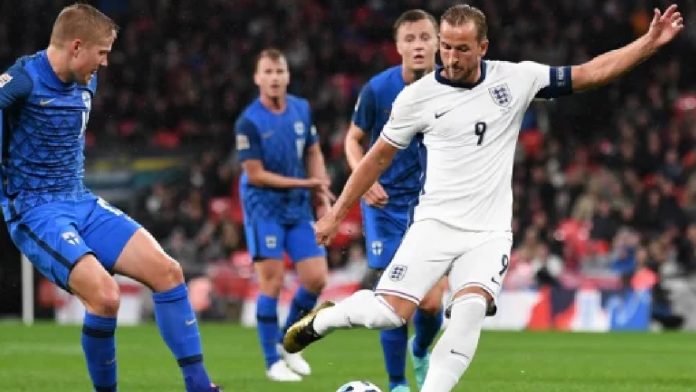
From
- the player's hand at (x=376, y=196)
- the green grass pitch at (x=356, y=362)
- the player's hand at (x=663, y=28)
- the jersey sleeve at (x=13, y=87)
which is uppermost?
the player's hand at (x=663, y=28)

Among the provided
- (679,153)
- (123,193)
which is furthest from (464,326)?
(123,193)

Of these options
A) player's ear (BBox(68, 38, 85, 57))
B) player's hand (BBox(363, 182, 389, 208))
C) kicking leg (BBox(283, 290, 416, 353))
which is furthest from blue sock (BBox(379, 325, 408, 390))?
player's ear (BBox(68, 38, 85, 57))

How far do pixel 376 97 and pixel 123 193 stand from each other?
47.4ft

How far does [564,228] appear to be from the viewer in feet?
66.9

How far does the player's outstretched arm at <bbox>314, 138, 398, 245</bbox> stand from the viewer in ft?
24.8

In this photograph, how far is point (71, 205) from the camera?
7.45 m

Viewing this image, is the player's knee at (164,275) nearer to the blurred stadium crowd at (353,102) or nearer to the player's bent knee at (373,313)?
the player's bent knee at (373,313)

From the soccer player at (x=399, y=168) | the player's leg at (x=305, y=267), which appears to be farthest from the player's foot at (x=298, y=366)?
the soccer player at (x=399, y=168)

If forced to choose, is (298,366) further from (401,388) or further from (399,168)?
(399,168)

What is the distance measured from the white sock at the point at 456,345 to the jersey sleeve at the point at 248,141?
458cm

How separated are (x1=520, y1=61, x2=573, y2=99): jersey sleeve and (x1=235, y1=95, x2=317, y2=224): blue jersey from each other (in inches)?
167

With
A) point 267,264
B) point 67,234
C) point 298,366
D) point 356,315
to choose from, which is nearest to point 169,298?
point 67,234

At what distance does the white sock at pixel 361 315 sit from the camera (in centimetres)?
738

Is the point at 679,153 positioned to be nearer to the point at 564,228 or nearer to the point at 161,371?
the point at 564,228
